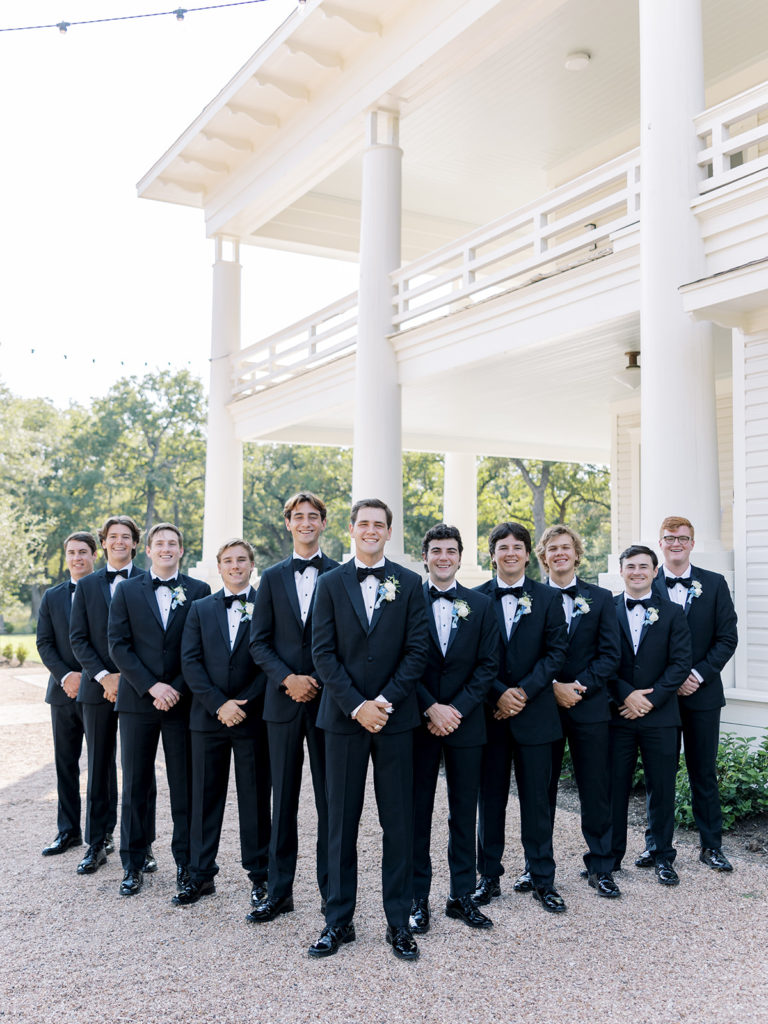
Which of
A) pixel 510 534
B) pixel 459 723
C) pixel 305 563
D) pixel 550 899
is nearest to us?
pixel 459 723

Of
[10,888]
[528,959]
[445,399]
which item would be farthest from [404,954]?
[445,399]

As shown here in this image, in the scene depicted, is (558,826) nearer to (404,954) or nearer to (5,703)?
(404,954)

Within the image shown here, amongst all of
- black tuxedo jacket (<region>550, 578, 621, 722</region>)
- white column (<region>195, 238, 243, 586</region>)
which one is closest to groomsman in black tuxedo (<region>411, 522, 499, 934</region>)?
black tuxedo jacket (<region>550, 578, 621, 722</region>)

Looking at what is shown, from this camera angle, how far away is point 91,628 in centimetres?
624

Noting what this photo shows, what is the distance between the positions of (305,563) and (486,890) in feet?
7.08

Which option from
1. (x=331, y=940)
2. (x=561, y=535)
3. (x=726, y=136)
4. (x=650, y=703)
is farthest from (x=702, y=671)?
(x=726, y=136)

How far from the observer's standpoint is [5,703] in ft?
49.5

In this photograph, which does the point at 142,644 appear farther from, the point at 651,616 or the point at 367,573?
the point at 651,616

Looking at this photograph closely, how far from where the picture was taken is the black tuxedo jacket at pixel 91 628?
6141 mm

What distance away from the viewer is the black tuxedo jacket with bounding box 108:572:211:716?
18.5 ft

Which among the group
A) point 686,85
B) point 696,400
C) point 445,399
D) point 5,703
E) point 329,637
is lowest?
point 5,703

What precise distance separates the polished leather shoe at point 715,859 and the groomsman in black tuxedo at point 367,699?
2.29m

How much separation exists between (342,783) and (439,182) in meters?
13.1

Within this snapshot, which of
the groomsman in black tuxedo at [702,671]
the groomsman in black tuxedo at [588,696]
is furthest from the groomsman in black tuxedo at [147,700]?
the groomsman in black tuxedo at [702,671]
